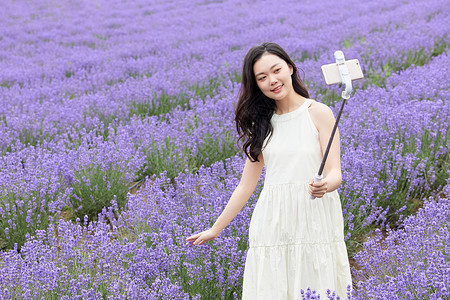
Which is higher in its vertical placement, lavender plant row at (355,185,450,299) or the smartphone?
the smartphone

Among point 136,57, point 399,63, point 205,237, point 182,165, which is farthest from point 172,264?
point 136,57

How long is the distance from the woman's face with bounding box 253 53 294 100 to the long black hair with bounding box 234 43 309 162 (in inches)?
1.2

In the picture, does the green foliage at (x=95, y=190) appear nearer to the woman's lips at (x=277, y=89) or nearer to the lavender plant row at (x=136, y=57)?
the lavender plant row at (x=136, y=57)

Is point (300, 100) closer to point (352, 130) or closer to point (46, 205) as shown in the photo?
point (352, 130)

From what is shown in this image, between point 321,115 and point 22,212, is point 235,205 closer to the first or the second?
point 321,115

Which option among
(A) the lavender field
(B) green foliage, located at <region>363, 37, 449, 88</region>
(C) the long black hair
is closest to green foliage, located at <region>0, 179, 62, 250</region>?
(A) the lavender field

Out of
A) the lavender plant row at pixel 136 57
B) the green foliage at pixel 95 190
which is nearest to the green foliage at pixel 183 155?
the green foliage at pixel 95 190

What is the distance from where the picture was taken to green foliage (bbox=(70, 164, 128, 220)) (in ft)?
11.2

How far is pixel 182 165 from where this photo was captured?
12.3ft

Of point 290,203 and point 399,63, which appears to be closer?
point 290,203

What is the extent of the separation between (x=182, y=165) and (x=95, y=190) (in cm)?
69

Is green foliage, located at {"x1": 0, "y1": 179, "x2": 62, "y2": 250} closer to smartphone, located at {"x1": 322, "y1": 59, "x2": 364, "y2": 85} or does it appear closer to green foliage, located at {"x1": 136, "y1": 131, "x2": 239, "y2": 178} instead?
green foliage, located at {"x1": 136, "y1": 131, "x2": 239, "y2": 178}

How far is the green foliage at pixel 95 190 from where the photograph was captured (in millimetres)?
3414

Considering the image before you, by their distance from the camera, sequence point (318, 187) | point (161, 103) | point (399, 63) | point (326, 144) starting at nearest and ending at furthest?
1. point (318, 187)
2. point (326, 144)
3. point (161, 103)
4. point (399, 63)
